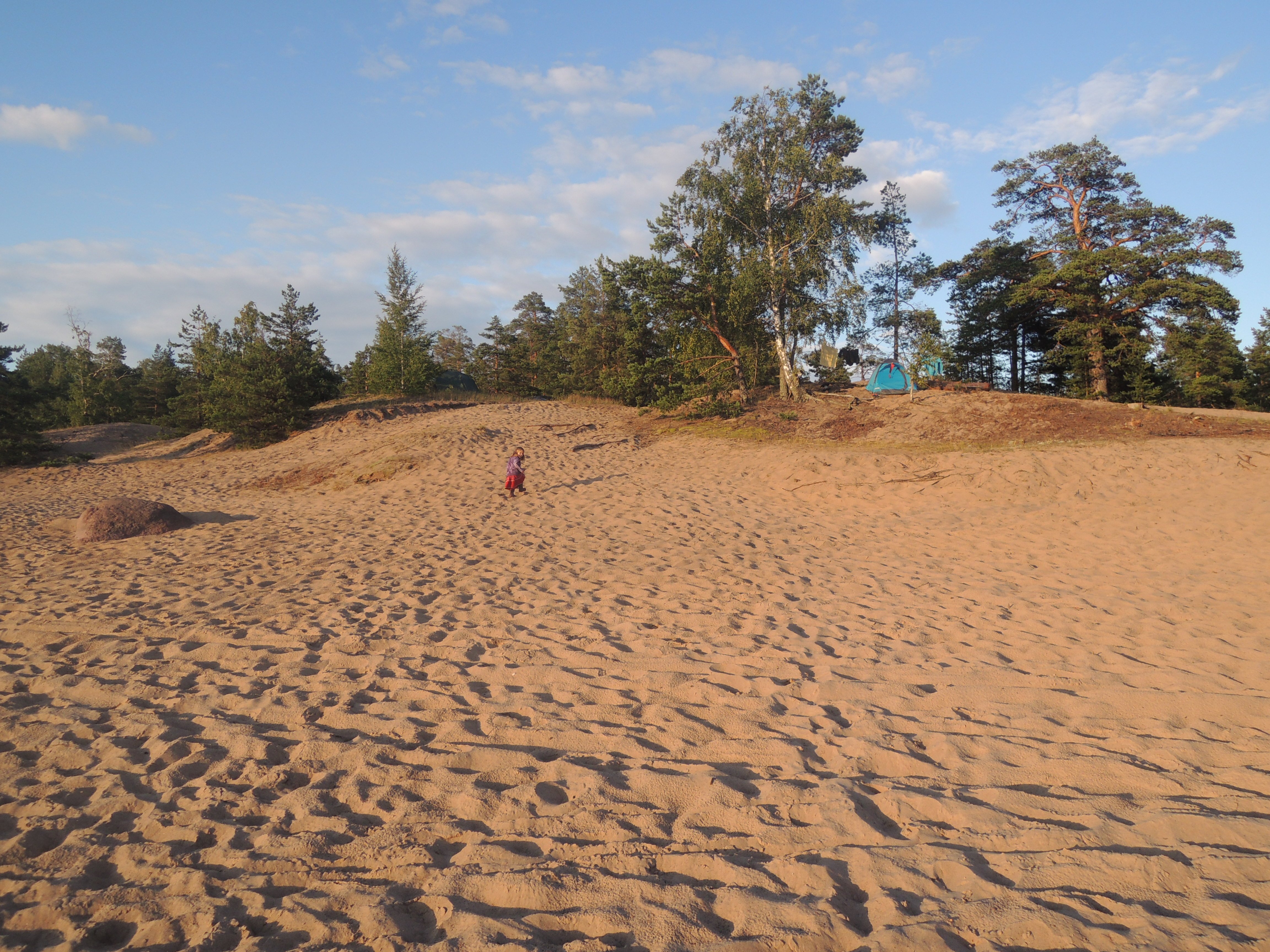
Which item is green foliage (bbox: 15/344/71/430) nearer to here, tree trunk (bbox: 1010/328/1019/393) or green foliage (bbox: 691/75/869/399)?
green foliage (bbox: 691/75/869/399)

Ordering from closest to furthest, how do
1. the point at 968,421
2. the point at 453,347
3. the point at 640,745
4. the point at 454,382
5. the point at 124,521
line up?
1. the point at 640,745
2. the point at 124,521
3. the point at 968,421
4. the point at 454,382
5. the point at 453,347

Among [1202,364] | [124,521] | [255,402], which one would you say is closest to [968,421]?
[1202,364]

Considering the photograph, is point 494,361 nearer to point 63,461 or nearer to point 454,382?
point 454,382

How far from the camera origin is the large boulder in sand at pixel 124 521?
9.40m

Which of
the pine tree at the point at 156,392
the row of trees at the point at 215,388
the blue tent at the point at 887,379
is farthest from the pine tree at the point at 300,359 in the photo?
the blue tent at the point at 887,379

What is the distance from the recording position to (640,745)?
141 inches

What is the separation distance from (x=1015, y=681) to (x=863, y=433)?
1339cm

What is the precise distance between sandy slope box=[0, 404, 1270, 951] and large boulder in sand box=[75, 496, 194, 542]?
0.78m

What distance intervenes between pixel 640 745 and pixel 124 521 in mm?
9943

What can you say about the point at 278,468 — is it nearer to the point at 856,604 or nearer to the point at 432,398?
the point at 432,398

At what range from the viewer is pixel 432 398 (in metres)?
25.9

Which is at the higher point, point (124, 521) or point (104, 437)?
point (104, 437)

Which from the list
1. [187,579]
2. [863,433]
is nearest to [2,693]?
[187,579]

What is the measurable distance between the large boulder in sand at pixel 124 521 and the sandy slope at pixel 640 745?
780mm
